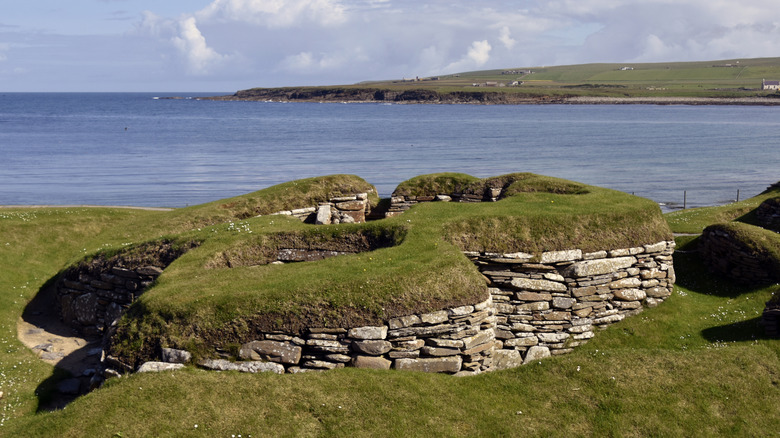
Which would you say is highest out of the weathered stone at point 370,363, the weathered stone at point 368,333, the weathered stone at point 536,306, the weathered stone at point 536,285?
the weathered stone at point 368,333

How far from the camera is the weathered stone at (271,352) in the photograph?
43.1 ft

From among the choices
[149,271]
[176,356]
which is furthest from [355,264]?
[149,271]

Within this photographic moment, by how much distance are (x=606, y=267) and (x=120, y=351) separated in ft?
43.5

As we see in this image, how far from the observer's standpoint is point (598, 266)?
1769 cm

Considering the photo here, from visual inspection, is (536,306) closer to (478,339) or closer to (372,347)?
(478,339)

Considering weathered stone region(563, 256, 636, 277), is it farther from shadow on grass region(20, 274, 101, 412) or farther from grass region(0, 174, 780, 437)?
shadow on grass region(20, 274, 101, 412)

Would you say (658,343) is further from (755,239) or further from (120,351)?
(120,351)

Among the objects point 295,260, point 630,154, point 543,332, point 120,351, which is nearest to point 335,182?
point 295,260

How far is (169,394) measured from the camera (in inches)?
456

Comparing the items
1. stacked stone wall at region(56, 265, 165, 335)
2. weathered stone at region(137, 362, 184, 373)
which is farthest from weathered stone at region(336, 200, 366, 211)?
weathered stone at region(137, 362, 184, 373)

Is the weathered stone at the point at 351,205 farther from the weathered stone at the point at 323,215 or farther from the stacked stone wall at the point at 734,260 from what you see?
the stacked stone wall at the point at 734,260

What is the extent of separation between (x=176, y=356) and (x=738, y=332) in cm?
1526

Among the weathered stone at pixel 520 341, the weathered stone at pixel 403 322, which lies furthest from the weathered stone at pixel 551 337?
the weathered stone at pixel 403 322

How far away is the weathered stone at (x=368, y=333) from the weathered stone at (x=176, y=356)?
11.6 ft
